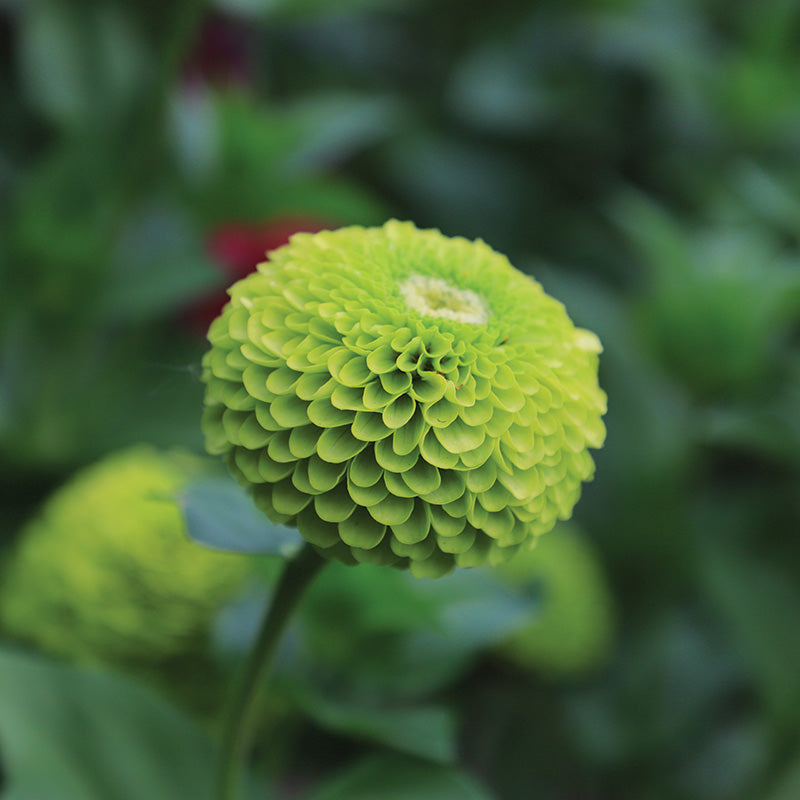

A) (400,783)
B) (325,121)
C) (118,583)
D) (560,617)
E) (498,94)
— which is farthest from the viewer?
(498,94)

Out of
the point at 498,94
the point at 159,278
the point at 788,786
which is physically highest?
the point at 498,94

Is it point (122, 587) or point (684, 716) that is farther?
point (684, 716)

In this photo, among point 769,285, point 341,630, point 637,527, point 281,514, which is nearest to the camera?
point 281,514

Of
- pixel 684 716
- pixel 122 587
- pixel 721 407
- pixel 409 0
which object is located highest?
pixel 409 0

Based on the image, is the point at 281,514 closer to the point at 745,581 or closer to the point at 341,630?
the point at 341,630

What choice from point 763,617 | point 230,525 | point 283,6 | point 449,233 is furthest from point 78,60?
point 763,617

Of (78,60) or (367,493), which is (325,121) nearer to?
(78,60)

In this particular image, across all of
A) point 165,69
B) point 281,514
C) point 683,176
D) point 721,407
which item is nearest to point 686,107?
point 683,176
